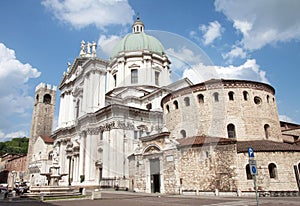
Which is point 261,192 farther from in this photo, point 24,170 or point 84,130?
point 24,170

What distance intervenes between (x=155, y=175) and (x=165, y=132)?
4.22 m

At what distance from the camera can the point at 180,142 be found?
22.7m

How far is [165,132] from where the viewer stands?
23.0 m

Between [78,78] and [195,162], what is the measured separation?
30050 mm

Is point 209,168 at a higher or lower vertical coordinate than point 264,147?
lower

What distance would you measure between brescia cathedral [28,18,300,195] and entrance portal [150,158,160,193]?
9 centimetres

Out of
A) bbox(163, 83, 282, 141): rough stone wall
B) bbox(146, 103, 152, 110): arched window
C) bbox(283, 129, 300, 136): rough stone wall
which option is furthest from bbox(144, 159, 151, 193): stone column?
bbox(283, 129, 300, 136): rough stone wall

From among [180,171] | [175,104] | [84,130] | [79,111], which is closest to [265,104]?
[175,104]

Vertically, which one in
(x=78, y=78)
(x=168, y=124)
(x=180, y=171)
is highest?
(x=78, y=78)

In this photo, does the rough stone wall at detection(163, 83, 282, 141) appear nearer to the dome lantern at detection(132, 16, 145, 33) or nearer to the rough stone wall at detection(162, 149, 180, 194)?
the rough stone wall at detection(162, 149, 180, 194)

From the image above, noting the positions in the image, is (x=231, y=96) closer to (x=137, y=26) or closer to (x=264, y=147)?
(x=264, y=147)

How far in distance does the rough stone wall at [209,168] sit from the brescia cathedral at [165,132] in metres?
0.08

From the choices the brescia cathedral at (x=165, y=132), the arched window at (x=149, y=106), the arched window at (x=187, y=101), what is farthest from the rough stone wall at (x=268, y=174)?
the arched window at (x=149, y=106)

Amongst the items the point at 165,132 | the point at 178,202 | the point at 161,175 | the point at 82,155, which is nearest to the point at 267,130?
the point at 165,132
